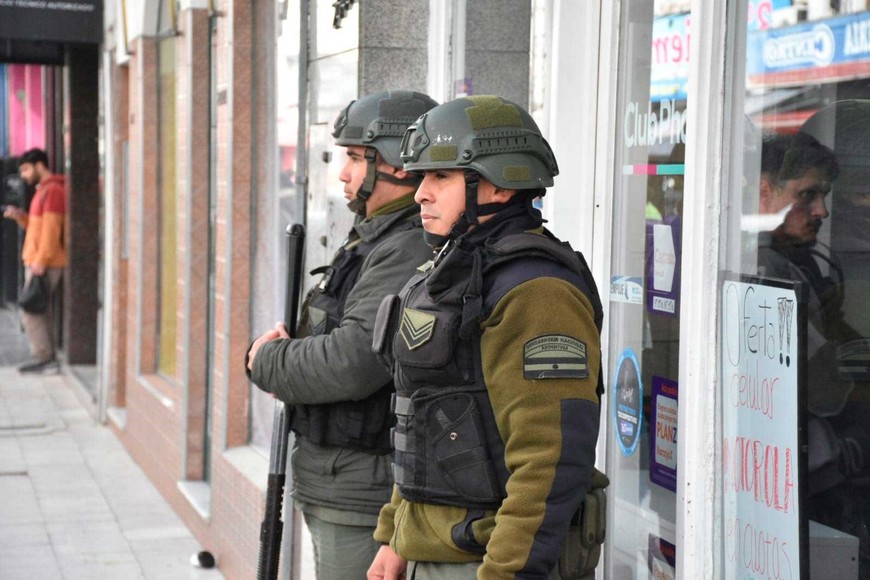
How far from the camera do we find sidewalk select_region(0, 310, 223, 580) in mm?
6672

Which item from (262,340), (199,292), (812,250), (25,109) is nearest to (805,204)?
(812,250)

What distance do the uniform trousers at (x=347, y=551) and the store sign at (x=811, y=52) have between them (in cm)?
161

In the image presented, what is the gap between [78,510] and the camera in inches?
309

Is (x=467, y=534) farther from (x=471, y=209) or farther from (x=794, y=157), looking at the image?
(x=794, y=157)

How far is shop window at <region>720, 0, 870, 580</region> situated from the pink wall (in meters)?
17.7

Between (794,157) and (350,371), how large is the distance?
1254mm

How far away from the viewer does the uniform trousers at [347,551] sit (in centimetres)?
357

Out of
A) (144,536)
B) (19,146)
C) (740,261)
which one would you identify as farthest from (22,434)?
(19,146)

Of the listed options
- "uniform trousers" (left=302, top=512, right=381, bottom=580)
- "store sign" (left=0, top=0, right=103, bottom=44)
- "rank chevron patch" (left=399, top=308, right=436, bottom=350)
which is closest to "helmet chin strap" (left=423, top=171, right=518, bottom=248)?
"rank chevron patch" (left=399, top=308, right=436, bottom=350)

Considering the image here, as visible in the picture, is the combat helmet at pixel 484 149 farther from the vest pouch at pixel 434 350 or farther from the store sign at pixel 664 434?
the store sign at pixel 664 434

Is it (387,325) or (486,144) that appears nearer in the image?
(486,144)

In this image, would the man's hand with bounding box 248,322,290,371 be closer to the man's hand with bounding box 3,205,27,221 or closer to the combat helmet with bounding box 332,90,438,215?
the combat helmet with bounding box 332,90,438,215

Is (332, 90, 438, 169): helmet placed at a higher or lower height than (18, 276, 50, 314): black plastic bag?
higher

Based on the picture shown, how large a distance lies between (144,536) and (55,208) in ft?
21.8
